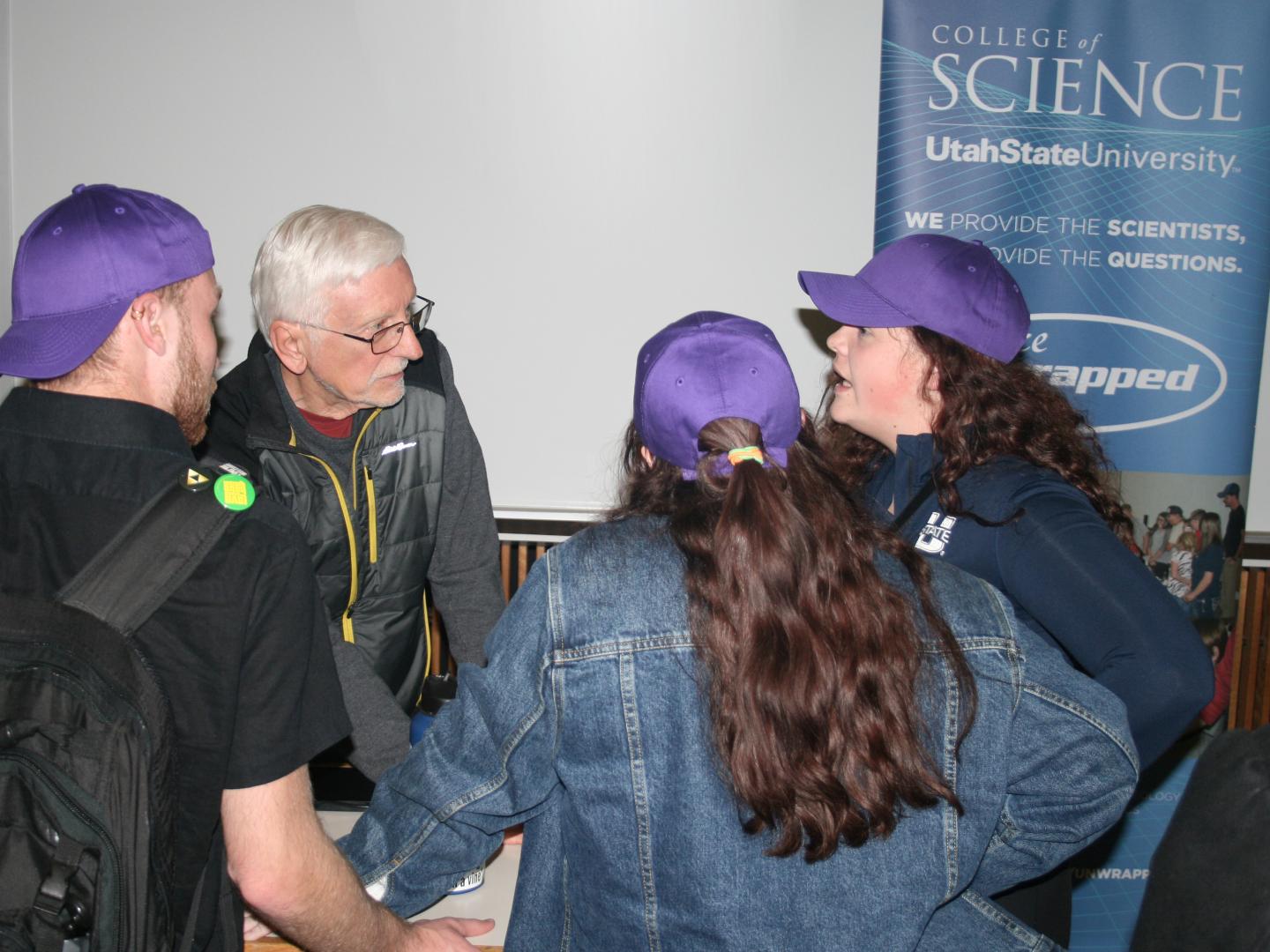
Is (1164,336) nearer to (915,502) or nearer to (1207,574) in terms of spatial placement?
(1207,574)

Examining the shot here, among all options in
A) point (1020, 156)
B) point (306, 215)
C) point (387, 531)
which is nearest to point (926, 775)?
point (387, 531)

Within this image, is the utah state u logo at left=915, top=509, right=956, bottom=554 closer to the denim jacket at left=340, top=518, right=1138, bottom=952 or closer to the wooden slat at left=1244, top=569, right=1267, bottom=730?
the denim jacket at left=340, top=518, right=1138, bottom=952

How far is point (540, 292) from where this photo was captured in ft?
10.8

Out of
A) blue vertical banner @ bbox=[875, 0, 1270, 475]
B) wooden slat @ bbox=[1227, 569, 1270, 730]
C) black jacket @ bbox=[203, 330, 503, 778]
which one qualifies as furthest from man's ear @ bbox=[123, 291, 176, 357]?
wooden slat @ bbox=[1227, 569, 1270, 730]

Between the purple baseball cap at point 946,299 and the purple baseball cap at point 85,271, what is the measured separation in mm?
1095

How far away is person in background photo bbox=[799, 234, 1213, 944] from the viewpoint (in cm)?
140

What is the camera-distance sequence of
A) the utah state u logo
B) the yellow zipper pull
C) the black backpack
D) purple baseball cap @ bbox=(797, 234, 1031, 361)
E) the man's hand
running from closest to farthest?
the black backpack < the man's hand < the utah state u logo < purple baseball cap @ bbox=(797, 234, 1031, 361) < the yellow zipper pull

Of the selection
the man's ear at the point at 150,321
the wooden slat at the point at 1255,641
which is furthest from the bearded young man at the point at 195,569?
the wooden slat at the point at 1255,641

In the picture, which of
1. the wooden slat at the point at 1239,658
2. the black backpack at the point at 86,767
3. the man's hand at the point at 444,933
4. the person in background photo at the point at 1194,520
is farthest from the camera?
the wooden slat at the point at 1239,658

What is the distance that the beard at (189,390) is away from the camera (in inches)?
45.5

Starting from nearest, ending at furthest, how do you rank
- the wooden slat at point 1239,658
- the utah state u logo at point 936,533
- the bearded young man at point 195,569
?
the bearded young man at point 195,569, the utah state u logo at point 936,533, the wooden slat at point 1239,658

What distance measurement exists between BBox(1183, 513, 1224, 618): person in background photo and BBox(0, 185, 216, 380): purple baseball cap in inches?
116

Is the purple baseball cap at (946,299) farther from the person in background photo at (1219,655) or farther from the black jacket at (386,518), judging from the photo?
the person in background photo at (1219,655)

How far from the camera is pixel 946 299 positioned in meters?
1.72
